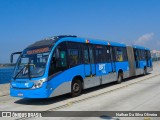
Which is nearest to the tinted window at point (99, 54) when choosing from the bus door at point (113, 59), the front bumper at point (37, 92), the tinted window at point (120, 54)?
the bus door at point (113, 59)

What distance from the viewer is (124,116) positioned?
8.32 metres

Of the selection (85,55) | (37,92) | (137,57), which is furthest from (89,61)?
(137,57)

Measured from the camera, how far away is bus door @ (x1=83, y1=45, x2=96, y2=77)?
14.0 m

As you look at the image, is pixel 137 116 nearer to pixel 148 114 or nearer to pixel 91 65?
pixel 148 114

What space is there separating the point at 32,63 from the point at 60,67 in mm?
1252

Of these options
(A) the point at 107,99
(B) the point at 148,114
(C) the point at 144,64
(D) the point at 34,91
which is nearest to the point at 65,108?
(D) the point at 34,91

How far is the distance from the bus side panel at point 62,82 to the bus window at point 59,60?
266mm

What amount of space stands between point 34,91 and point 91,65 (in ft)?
14.9

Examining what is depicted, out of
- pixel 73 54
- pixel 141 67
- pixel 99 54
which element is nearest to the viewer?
pixel 73 54

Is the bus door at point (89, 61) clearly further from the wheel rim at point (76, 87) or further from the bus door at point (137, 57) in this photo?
the bus door at point (137, 57)

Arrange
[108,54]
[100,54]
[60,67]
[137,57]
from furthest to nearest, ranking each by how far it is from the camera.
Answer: [137,57] < [108,54] < [100,54] < [60,67]

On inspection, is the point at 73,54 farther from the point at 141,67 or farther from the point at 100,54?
the point at 141,67

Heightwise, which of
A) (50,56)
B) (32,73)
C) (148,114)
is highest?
(50,56)

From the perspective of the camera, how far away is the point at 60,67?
1174 cm
